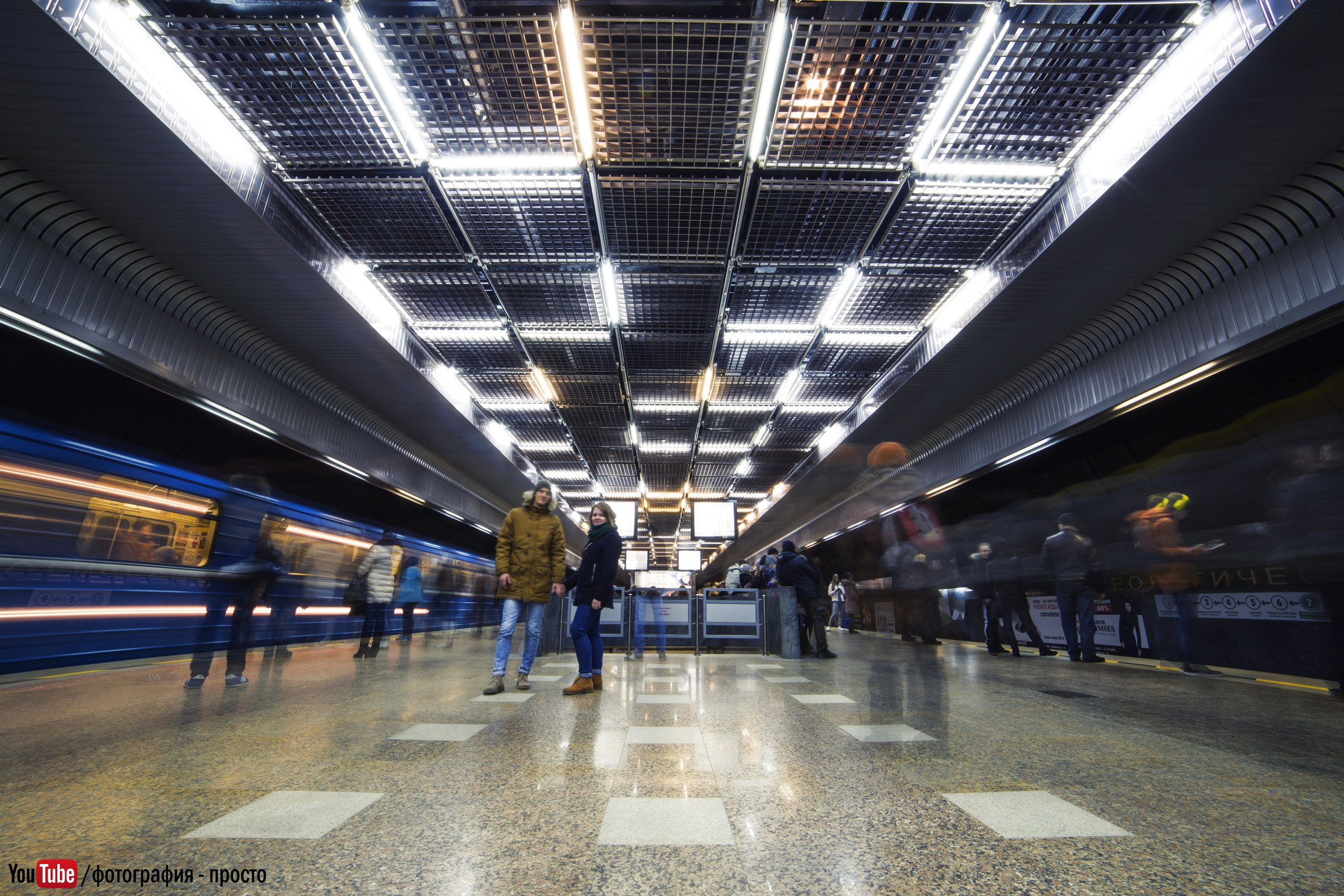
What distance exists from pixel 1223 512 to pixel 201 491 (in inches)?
504

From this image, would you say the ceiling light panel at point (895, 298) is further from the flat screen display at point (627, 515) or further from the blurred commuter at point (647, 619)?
the flat screen display at point (627, 515)

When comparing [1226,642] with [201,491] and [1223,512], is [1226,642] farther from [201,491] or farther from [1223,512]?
[201,491]

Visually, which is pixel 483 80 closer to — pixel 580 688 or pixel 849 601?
pixel 580 688

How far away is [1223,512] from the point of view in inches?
250

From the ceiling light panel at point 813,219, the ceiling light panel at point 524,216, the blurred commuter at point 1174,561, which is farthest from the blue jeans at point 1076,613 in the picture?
the ceiling light panel at point 524,216

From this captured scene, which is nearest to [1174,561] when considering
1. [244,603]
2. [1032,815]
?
[1032,815]

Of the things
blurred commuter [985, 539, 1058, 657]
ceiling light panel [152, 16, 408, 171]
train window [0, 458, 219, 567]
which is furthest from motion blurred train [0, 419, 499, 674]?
blurred commuter [985, 539, 1058, 657]

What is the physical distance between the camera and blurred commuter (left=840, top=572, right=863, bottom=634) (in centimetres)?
1728

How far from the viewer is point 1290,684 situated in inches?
215

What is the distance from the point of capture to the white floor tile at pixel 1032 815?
184cm

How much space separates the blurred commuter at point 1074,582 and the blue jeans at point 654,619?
18.5ft

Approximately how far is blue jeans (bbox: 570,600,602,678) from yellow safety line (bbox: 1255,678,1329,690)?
243 inches

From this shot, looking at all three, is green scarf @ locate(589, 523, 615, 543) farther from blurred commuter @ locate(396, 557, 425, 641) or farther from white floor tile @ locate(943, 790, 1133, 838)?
blurred commuter @ locate(396, 557, 425, 641)

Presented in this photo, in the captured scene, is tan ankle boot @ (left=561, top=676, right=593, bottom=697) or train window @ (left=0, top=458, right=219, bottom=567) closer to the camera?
tan ankle boot @ (left=561, top=676, right=593, bottom=697)
